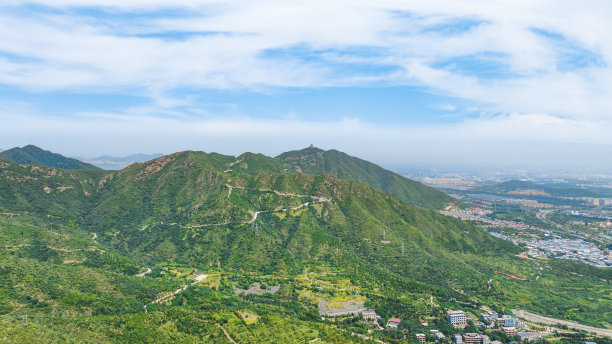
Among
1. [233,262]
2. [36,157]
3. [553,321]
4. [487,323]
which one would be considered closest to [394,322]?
[487,323]

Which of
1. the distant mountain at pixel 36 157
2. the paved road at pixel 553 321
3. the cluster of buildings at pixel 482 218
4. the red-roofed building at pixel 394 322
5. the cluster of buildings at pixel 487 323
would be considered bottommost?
the paved road at pixel 553 321

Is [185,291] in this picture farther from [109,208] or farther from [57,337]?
[109,208]

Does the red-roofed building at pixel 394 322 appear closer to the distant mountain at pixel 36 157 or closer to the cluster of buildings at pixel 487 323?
the cluster of buildings at pixel 487 323

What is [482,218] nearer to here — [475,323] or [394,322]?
[475,323]

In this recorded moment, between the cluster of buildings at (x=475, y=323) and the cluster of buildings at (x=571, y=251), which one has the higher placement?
the cluster of buildings at (x=475, y=323)

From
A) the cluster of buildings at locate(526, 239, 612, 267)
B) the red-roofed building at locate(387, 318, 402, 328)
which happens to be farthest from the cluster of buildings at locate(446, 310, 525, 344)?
the cluster of buildings at locate(526, 239, 612, 267)

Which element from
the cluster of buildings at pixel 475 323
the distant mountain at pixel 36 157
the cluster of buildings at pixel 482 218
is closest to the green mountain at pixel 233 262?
the cluster of buildings at pixel 475 323

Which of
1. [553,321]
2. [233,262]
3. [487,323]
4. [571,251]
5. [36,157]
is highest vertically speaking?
[36,157]
